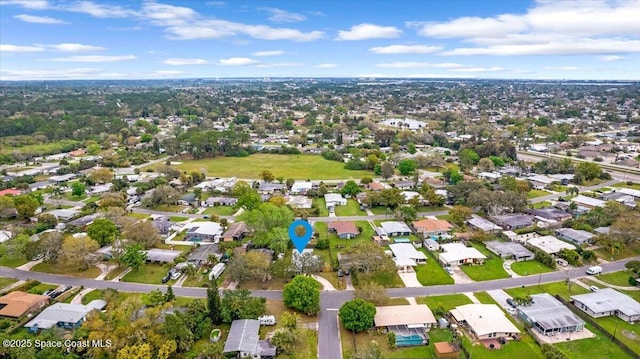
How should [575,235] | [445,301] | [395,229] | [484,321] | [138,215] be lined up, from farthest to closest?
[138,215] < [395,229] < [575,235] < [445,301] < [484,321]

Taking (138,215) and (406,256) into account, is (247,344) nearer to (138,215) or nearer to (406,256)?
(406,256)

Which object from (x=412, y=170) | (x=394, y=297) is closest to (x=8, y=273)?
(x=394, y=297)

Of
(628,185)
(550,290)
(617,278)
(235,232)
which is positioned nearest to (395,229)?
(550,290)

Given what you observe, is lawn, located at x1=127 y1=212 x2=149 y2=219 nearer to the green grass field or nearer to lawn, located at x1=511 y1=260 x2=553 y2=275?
the green grass field

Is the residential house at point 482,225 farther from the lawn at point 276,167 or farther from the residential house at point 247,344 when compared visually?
the residential house at point 247,344

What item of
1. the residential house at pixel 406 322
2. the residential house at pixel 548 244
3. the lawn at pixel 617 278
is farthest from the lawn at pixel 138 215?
the lawn at pixel 617 278

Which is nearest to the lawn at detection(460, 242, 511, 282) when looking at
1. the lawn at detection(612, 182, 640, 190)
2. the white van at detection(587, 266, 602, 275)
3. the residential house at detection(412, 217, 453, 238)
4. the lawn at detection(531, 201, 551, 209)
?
the residential house at detection(412, 217, 453, 238)
